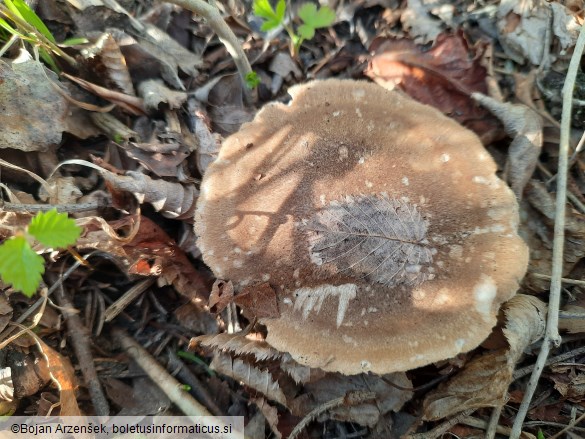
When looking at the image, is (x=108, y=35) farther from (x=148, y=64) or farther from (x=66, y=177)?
(x=66, y=177)

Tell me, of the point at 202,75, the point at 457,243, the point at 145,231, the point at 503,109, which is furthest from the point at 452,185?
the point at 202,75

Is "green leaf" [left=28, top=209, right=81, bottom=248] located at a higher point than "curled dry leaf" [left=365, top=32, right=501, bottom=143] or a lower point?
higher

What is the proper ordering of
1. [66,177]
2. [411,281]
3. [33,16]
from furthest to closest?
[66,177], [33,16], [411,281]

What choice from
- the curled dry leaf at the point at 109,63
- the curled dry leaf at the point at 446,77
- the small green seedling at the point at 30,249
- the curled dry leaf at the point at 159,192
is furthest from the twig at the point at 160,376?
the curled dry leaf at the point at 446,77

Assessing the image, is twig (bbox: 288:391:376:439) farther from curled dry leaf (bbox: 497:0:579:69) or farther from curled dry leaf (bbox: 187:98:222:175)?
curled dry leaf (bbox: 497:0:579:69)

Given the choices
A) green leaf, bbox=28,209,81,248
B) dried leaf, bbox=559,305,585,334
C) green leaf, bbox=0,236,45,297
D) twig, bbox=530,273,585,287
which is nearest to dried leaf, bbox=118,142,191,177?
green leaf, bbox=28,209,81,248

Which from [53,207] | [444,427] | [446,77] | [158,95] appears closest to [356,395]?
[444,427]

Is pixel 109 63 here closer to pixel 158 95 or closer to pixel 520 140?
pixel 158 95
